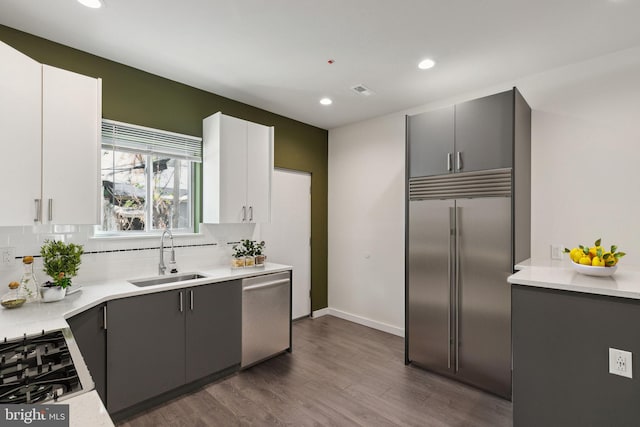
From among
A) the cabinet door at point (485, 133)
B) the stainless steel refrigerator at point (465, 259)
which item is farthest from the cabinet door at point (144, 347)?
the cabinet door at point (485, 133)

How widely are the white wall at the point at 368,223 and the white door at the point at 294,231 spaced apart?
449 millimetres

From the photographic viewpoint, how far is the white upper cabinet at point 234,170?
3189 millimetres

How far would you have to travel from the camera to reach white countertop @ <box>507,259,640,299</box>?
1.66m

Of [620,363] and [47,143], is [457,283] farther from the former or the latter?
[47,143]

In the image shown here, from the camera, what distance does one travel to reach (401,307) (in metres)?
3.98

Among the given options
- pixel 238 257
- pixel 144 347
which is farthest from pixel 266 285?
pixel 144 347

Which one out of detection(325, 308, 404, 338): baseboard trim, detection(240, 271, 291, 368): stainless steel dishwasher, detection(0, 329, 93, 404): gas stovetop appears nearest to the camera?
detection(0, 329, 93, 404): gas stovetop

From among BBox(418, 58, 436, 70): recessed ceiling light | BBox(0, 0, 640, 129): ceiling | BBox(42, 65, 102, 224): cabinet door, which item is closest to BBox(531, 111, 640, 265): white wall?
BBox(0, 0, 640, 129): ceiling

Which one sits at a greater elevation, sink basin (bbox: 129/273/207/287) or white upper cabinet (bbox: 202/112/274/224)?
white upper cabinet (bbox: 202/112/274/224)

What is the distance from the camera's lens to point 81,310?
6.51 feet

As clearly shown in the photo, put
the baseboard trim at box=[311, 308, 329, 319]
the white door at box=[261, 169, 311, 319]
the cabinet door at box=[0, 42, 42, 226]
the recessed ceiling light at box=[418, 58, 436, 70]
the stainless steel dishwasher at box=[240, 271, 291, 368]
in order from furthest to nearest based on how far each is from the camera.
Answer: the baseboard trim at box=[311, 308, 329, 319] → the white door at box=[261, 169, 311, 319] → the stainless steel dishwasher at box=[240, 271, 291, 368] → the recessed ceiling light at box=[418, 58, 436, 70] → the cabinet door at box=[0, 42, 42, 226]

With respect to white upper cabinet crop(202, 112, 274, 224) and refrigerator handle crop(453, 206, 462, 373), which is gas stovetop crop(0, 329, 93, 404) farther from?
refrigerator handle crop(453, 206, 462, 373)

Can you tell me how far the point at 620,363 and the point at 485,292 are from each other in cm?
107

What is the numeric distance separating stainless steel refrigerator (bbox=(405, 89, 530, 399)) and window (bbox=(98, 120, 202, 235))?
229cm
